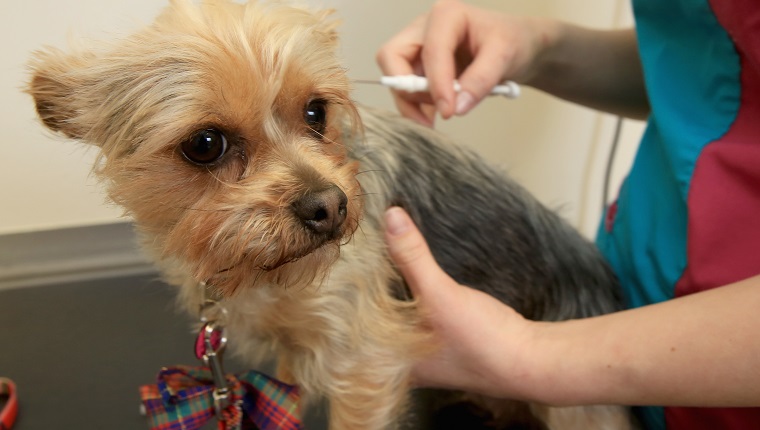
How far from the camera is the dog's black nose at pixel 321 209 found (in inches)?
23.8

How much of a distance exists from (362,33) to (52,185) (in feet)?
2.30

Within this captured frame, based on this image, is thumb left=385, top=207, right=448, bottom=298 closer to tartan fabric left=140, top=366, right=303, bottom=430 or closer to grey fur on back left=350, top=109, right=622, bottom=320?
grey fur on back left=350, top=109, right=622, bottom=320

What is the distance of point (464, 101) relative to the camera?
90cm

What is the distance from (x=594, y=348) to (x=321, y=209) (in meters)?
0.36

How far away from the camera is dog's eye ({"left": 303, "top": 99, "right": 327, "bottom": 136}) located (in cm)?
71

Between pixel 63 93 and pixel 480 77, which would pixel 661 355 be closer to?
pixel 480 77

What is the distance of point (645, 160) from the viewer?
0.94 meters

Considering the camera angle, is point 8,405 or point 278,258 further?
point 8,405

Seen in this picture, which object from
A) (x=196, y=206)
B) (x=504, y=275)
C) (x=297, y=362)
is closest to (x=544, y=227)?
(x=504, y=275)

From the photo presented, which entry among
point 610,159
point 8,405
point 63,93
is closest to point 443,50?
point 63,93

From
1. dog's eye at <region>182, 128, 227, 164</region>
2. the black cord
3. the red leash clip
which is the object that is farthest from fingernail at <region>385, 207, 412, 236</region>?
the black cord

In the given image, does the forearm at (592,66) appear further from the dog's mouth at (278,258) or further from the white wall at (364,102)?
the dog's mouth at (278,258)

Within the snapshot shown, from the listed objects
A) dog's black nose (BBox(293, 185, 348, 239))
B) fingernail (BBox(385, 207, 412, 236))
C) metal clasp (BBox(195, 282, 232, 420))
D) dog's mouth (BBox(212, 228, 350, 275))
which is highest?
dog's black nose (BBox(293, 185, 348, 239))

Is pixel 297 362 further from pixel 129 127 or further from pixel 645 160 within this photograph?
pixel 645 160
